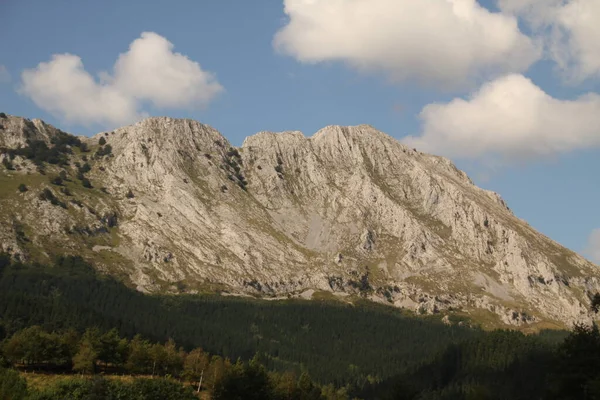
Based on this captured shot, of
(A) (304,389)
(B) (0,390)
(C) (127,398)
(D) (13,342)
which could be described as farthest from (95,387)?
(A) (304,389)

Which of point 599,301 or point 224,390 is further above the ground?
point 599,301

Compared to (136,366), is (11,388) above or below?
below

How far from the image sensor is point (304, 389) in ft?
573

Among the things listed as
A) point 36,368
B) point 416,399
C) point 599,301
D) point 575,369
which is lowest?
point 36,368

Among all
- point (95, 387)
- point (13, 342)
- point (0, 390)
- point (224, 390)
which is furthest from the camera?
→ point (13, 342)

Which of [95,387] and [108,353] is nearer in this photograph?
[95,387]

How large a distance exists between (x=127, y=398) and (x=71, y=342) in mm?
58315

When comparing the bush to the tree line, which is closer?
the bush

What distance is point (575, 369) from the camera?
5562cm

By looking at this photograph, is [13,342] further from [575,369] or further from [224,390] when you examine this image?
[575,369]

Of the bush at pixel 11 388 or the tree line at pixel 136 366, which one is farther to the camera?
the tree line at pixel 136 366

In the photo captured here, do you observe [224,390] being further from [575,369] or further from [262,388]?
[575,369]

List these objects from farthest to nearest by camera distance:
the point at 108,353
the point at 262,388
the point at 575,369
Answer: the point at 108,353, the point at 262,388, the point at 575,369

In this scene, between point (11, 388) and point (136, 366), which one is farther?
A: point (136, 366)
